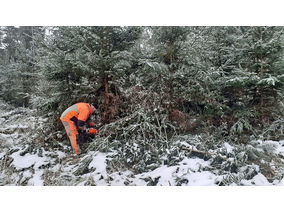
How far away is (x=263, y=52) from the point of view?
3795mm

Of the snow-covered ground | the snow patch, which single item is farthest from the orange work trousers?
the snow patch

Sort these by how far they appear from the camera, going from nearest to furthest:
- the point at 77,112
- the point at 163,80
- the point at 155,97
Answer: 1. the point at 77,112
2. the point at 155,97
3. the point at 163,80

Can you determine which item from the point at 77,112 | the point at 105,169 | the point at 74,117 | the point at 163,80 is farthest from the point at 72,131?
the point at 163,80

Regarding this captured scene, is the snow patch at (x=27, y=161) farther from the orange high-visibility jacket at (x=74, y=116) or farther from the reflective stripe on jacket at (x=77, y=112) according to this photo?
the reflective stripe on jacket at (x=77, y=112)

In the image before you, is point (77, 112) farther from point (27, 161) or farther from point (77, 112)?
point (27, 161)

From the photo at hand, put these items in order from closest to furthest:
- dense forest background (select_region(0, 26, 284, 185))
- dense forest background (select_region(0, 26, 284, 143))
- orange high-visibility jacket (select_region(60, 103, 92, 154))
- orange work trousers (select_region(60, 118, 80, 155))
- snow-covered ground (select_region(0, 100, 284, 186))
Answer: snow-covered ground (select_region(0, 100, 284, 186)), dense forest background (select_region(0, 26, 284, 185)), orange high-visibility jacket (select_region(60, 103, 92, 154)), orange work trousers (select_region(60, 118, 80, 155)), dense forest background (select_region(0, 26, 284, 143))

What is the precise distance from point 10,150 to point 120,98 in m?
2.77

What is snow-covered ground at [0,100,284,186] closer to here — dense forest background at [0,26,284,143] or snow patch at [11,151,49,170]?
snow patch at [11,151,49,170]

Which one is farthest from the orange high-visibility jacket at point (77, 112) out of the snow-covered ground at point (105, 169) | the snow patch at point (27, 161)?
the snow patch at point (27, 161)

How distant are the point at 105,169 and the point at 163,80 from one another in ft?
8.60

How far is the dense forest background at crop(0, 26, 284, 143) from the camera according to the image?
394 centimetres

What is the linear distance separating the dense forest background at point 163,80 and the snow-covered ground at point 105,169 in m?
0.65

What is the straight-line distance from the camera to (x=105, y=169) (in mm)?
3115

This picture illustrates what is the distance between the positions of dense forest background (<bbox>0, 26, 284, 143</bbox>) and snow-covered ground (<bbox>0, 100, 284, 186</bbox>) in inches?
25.6
